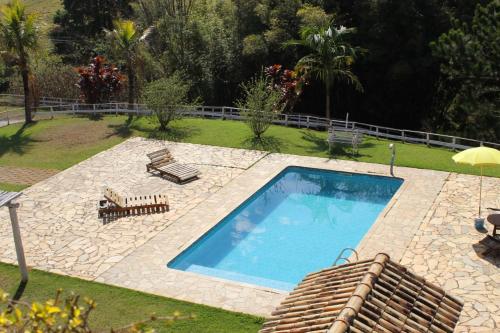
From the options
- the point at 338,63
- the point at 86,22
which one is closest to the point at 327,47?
the point at 338,63

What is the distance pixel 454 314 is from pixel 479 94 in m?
22.0

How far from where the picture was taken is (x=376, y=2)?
33938mm

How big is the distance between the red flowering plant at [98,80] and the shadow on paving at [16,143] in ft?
19.6

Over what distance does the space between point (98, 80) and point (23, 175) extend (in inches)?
511

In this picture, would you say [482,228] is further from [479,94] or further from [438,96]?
[438,96]

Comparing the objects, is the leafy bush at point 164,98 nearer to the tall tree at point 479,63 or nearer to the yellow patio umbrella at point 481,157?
the tall tree at point 479,63

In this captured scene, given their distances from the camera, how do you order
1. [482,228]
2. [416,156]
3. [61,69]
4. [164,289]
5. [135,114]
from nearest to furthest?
[164,289] → [482,228] → [416,156] → [135,114] → [61,69]

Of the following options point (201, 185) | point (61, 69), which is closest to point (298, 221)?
point (201, 185)

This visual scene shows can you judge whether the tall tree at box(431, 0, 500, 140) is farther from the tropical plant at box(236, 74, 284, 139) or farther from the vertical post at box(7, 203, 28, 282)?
the vertical post at box(7, 203, 28, 282)

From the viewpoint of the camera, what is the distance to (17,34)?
28.1 metres

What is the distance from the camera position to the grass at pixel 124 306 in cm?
1242

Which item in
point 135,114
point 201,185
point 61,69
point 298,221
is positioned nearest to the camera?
point 298,221

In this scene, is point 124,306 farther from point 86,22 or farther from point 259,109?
point 86,22

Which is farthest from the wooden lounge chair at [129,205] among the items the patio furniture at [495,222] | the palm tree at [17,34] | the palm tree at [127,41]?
the palm tree at [127,41]
